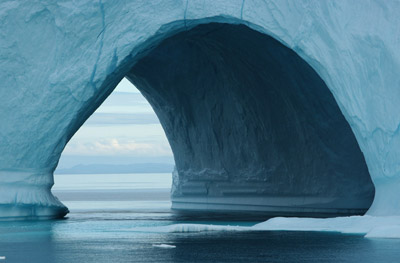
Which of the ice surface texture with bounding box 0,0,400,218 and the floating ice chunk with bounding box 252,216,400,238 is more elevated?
the ice surface texture with bounding box 0,0,400,218

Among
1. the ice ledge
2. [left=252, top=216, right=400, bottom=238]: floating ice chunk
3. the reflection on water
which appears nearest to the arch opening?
[left=252, top=216, right=400, bottom=238]: floating ice chunk

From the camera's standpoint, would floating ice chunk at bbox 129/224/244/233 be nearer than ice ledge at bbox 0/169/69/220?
Yes

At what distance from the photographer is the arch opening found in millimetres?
19156

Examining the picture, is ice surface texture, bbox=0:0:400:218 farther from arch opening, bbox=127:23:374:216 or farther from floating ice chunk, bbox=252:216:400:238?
arch opening, bbox=127:23:374:216

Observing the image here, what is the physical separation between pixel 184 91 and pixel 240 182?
293 centimetres

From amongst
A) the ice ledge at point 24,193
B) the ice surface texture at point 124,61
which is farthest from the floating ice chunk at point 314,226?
the ice ledge at point 24,193

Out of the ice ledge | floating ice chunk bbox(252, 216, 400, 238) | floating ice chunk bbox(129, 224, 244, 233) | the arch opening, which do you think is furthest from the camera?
the arch opening

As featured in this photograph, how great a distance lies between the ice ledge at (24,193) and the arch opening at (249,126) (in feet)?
17.5

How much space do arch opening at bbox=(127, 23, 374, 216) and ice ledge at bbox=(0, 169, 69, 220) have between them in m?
5.33

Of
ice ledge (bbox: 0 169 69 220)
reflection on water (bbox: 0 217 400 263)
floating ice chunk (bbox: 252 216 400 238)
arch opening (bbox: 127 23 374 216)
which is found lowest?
reflection on water (bbox: 0 217 400 263)

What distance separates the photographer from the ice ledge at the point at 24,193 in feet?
48.7

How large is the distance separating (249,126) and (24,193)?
839 centimetres

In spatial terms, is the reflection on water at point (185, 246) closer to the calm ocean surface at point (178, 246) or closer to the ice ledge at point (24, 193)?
the calm ocean surface at point (178, 246)

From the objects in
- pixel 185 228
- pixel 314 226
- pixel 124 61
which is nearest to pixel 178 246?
pixel 185 228
